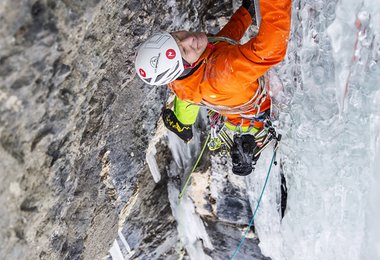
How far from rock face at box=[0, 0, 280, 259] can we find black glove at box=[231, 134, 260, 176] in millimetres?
840

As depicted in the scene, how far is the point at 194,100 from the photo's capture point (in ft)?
11.0

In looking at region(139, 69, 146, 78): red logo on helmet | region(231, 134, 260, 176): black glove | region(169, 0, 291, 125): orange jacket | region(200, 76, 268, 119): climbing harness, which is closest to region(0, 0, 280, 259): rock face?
region(139, 69, 146, 78): red logo on helmet

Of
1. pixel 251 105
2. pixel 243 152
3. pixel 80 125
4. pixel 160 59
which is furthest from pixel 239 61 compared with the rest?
pixel 80 125

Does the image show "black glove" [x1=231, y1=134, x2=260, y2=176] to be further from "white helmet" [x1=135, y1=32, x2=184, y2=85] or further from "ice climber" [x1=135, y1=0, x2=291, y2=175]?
"white helmet" [x1=135, y1=32, x2=184, y2=85]

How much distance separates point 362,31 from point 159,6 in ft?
4.96

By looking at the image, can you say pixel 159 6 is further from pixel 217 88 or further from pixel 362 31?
pixel 362 31

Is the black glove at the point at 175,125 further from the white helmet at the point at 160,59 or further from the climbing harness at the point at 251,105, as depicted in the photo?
the white helmet at the point at 160,59

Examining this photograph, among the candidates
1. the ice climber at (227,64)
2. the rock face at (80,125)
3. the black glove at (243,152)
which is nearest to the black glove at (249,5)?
the ice climber at (227,64)

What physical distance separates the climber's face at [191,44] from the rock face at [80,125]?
1.37 feet

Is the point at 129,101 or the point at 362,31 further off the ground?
the point at 362,31

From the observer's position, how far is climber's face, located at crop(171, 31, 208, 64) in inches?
122

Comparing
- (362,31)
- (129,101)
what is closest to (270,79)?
(362,31)

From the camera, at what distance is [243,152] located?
377cm

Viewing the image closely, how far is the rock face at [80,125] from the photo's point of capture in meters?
2.40
